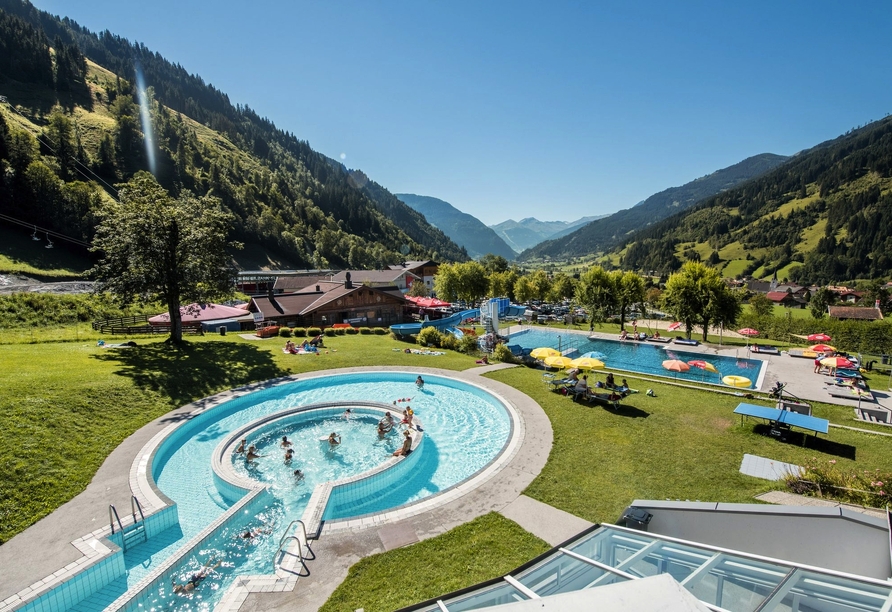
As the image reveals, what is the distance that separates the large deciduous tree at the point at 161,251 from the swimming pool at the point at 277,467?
11031 mm

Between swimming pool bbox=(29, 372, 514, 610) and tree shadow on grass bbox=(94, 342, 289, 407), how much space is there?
92.8 inches

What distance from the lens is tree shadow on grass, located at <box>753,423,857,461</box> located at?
44.5ft

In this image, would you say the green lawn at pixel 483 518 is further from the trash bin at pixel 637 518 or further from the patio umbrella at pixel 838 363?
the patio umbrella at pixel 838 363

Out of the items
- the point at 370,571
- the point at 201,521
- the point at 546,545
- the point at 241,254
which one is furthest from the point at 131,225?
the point at 241,254

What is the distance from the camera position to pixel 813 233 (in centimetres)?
15700

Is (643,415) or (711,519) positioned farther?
(643,415)

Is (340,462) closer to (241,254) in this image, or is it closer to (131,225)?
(131,225)

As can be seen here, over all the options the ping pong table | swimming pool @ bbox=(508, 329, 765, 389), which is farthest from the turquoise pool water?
swimming pool @ bbox=(508, 329, 765, 389)

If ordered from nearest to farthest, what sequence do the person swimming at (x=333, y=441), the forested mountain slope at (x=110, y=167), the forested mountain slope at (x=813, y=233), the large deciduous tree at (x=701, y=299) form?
the person swimming at (x=333, y=441)
the large deciduous tree at (x=701, y=299)
the forested mountain slope at (x=110, y=167)
the forested mountain slope at (x=813, y=233)

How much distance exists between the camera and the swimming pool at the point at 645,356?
27.0 m

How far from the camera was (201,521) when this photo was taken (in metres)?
11.0

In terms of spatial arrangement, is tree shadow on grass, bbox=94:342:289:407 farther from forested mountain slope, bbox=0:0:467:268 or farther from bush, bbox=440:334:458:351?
forested mountain slope, bbox=0:0:467:268

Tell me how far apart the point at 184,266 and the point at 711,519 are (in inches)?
1175

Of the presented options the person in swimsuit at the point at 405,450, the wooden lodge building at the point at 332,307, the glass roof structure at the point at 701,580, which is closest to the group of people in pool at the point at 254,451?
the person in swimsuit at the point at 405,450
